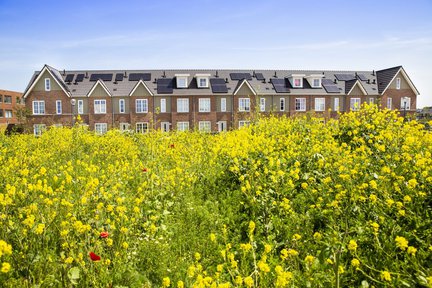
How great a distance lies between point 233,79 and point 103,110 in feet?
49.0

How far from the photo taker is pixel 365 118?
8.52 meters

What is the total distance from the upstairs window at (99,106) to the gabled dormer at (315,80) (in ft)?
76.9

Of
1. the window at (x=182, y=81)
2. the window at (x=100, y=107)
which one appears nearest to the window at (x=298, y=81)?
the window at (x=182, y=81)

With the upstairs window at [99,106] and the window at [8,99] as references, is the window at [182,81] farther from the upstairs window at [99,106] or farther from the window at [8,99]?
the window at [8,99]

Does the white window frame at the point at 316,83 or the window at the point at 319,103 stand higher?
the white window frame at the point at 316,83

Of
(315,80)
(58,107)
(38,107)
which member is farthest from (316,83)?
(38,107)

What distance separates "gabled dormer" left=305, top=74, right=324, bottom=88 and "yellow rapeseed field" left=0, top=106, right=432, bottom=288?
30561 millimetres

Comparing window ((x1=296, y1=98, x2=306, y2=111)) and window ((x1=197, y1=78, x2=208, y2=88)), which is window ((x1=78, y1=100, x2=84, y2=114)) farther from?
window ((x1=296, y1=98, x2=306, y2=111))

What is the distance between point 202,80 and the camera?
34.9 metres

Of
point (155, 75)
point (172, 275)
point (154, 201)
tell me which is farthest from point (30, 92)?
point (172, 275)

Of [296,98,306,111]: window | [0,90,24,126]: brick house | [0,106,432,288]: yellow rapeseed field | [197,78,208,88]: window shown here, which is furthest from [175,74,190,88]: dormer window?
[0,90,24,126]: brick house

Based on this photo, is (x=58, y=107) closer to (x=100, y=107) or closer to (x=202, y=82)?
(x=100, y=107)

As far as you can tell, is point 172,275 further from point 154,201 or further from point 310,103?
point 310,103

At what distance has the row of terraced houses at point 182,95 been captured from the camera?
1304 inches
